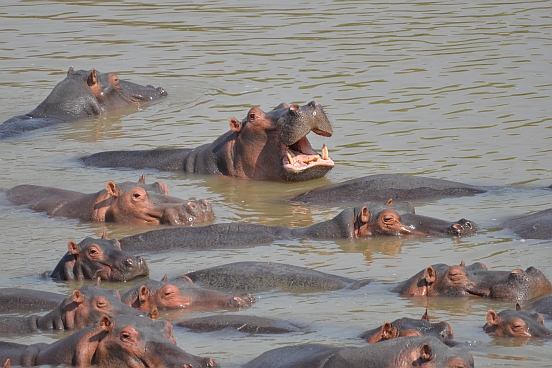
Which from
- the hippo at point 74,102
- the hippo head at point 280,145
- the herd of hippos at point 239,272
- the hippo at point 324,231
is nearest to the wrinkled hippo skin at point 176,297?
the herd of hippos at point 239,272

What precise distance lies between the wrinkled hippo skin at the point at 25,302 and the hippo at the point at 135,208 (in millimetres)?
2412

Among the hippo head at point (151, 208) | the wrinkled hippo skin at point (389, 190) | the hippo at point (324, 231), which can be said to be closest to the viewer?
the hippo at point (324, 231)

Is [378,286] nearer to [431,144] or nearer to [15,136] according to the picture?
[431,144]

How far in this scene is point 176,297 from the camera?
7.52 meters

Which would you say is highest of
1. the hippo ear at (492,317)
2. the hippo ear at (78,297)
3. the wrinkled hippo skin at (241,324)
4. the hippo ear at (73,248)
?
the hippo ear at (78,297)

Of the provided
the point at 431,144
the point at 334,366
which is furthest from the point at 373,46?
the point at 334,366

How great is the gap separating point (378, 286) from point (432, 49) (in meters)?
9.77

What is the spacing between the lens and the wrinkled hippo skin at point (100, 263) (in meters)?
8.28

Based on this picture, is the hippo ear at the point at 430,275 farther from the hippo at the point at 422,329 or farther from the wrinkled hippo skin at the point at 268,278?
the hippo at the point at 422,329

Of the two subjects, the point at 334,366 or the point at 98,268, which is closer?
the point at 334,366

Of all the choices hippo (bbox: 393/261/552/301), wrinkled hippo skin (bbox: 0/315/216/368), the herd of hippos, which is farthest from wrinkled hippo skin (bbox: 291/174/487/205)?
wrinkled hippo skin (bbox: 0/315/216/368)

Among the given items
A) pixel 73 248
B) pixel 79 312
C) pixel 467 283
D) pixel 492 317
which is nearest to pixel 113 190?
pixel 73 248

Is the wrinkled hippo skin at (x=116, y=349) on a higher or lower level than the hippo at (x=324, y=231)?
higher

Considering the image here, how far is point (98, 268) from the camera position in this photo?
8375 millimetres
